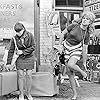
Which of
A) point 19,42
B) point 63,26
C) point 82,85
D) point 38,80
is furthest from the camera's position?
point 63,26

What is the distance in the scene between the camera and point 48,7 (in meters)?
6.92

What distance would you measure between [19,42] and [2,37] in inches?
56.7

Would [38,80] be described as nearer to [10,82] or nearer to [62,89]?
[10,82]

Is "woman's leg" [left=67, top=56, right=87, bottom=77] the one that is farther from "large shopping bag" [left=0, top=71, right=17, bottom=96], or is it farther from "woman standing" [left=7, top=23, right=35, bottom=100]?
"large shopping bag" [left=0, top=71, right=17, bottom=96]

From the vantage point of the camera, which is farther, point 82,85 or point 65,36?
point 82,85

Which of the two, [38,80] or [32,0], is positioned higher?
[32,0]

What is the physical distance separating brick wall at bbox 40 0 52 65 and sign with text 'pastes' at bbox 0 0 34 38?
91cm

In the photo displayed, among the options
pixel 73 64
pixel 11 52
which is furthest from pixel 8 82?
pixel 73 64

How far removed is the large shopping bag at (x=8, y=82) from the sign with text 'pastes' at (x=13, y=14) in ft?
4.53

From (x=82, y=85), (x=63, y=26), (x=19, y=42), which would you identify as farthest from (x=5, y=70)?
(x=63, y=26)

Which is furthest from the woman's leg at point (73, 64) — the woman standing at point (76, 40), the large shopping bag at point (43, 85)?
the large shopping bag at point (43, 85)

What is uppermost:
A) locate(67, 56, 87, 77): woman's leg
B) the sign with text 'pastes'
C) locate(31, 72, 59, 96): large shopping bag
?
the sign with text 'pastes'

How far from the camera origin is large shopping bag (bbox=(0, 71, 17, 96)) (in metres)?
4.56

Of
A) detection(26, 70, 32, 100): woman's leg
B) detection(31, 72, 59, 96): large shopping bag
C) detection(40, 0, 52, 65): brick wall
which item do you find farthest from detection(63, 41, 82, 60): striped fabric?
detection(40, 0, 52, 65): brick wall
